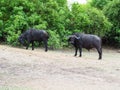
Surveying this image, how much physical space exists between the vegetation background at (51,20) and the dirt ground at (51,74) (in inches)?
306

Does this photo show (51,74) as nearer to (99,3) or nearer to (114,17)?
(114,17)

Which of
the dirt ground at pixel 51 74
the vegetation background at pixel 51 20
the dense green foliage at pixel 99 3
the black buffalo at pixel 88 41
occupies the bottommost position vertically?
the dirt ground at pixel 51 74

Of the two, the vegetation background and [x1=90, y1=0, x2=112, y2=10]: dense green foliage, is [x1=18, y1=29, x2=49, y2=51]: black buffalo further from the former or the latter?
[x1=90, y1=0, x2=112, y2=10]: dense green foliage

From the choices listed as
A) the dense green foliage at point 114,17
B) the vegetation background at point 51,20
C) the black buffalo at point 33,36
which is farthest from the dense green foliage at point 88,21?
the black buffalo at point 33,36

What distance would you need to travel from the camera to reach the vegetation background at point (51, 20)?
2402cm

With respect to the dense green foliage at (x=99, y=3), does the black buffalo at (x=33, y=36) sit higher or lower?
lower

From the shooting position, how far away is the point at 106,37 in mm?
31078

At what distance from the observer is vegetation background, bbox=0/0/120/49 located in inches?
945

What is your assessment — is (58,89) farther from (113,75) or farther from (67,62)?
(67,62)

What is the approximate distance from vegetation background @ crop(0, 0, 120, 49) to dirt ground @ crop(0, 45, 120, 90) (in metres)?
7.76

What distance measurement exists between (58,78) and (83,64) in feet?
12.1

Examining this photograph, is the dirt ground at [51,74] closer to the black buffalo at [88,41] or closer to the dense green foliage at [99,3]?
the black buffalo at [88,41]

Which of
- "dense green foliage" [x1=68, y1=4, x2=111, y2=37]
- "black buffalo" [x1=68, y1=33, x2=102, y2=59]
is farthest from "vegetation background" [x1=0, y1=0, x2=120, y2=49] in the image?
"black buffalo" [x1=68, y1=33, x2=102, y2=59]

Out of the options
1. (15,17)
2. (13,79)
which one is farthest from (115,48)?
(13,79)
